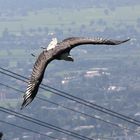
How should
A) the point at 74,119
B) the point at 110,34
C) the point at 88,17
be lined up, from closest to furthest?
the point at 74,119 < the point at 110,34 < the point at 88,17

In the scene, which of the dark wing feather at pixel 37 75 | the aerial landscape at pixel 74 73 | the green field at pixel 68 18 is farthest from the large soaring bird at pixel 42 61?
the green field at pixel 68 18

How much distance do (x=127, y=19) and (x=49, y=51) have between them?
123m

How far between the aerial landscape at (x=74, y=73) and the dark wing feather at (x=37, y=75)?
4207 mm

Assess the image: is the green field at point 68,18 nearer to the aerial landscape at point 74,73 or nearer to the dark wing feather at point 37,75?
the aerial landscape at point 74,73

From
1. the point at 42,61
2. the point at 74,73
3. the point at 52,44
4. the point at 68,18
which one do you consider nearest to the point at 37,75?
the point at 42,61

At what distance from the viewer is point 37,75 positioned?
30.9 ft

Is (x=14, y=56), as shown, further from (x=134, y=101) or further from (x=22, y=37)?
(x=134, y=101)

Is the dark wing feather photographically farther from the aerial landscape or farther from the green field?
the green field

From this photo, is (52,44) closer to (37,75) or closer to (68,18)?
(37,75)

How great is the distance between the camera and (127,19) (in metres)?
132

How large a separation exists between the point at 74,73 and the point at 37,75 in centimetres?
7429

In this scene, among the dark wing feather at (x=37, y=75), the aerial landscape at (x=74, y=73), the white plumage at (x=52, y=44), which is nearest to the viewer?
the dark wing feather at (x=37, y=75)

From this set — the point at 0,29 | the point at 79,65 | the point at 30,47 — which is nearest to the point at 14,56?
the point at 30,47

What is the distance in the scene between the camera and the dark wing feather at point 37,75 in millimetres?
9281
